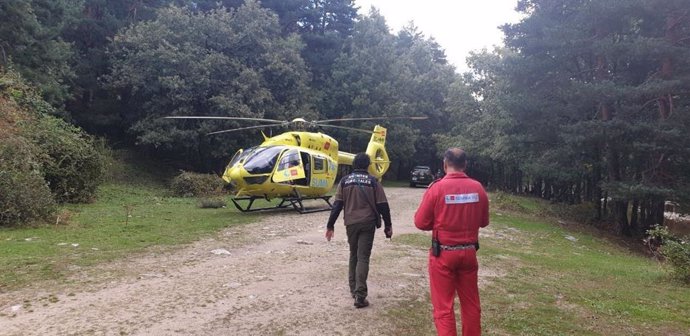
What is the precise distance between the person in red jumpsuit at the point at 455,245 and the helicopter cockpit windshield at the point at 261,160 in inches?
388

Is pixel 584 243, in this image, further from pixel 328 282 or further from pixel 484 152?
pixel 484 152

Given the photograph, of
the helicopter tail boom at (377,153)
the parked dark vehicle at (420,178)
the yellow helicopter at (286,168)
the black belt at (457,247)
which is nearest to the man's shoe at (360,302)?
the black belt at (457,247)

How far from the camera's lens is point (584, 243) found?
1467cm

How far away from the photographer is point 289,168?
14383mm

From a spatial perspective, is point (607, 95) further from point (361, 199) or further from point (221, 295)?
point (221, 295)

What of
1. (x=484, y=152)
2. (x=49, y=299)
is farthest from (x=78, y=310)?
(x=484, y=152)

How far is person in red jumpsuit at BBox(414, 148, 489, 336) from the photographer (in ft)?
14.1

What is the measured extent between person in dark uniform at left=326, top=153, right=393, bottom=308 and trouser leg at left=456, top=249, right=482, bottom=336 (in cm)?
160

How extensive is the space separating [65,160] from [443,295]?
15.0 m

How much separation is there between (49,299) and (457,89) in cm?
3688

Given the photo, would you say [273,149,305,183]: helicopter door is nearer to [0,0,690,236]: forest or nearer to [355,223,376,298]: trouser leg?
[0,0,690,236]: forest

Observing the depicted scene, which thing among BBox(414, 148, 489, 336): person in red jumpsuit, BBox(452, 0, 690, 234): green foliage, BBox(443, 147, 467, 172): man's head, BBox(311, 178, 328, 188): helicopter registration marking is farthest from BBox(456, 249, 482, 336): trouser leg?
BBox(452, 0, 690, 234): green foliage

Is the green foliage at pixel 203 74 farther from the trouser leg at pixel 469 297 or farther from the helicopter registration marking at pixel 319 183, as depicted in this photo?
the trouser leg at pixel 469 297

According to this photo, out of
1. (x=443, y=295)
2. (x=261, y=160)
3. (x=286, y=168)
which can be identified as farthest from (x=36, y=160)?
(x=443, y=295)
